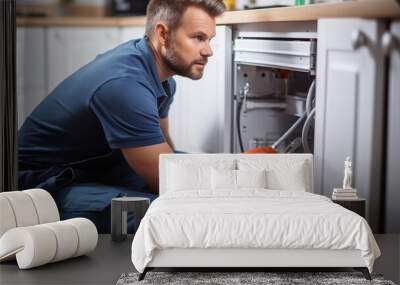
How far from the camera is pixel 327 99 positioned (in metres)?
5.05

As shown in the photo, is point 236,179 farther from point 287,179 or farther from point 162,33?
point 162,33

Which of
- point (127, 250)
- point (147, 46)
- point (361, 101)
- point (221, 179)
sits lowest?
point (127, 250)

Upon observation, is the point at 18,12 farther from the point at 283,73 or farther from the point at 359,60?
the point at 359,60

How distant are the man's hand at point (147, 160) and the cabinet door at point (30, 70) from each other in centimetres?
82

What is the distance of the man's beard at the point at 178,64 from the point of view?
17.9 feet

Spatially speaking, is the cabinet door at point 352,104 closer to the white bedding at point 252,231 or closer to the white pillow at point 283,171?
the white pillow at point 283,171

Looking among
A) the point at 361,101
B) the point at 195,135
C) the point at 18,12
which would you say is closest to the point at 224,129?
the point at 195,135

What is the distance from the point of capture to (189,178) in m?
→ 4.91

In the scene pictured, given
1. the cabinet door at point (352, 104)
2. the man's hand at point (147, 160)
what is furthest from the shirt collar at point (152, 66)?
the cabinet door at point (352, 104)

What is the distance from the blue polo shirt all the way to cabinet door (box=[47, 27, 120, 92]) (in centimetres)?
5

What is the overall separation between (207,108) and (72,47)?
43.4 inches

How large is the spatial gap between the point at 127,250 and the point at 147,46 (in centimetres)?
154

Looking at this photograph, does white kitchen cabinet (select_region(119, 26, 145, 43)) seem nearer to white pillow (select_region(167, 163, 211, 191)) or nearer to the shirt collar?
the shirt collar

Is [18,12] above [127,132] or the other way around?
above
